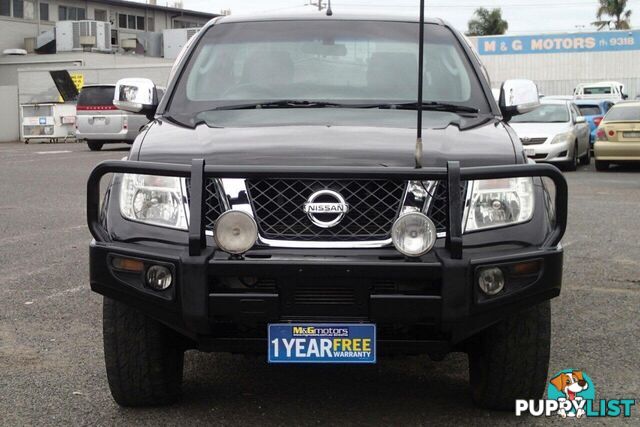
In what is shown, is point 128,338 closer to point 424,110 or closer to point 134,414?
point 134,414

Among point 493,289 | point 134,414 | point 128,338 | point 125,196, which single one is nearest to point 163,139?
point 125,196

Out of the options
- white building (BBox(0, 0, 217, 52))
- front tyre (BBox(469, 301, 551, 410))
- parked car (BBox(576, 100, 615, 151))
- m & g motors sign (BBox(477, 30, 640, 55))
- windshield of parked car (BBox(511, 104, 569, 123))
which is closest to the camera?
front tyre (BBox(469, 301, 551, 410))

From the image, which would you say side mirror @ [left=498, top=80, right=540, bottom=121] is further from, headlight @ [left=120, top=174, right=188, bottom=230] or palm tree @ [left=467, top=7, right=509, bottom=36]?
palm tree @ [left=467, top=7, right=509, bottom=36]

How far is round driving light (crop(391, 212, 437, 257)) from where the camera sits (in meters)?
3.49

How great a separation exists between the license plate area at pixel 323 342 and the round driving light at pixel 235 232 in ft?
1.11

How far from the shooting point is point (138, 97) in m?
5.10

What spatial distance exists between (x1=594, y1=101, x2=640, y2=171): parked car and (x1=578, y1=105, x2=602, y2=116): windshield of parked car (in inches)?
235

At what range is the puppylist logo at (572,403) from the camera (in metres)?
4.05

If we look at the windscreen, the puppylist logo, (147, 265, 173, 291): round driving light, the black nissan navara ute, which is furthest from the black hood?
the windscreen

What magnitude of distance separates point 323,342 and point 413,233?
0.53 meters

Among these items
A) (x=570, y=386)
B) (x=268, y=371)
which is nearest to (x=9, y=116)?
(x=268, y=371)

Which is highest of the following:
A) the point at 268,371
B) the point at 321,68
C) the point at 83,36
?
the point at 83,36

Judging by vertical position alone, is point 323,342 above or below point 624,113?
below

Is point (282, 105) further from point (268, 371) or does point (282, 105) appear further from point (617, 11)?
point (617, 11)
